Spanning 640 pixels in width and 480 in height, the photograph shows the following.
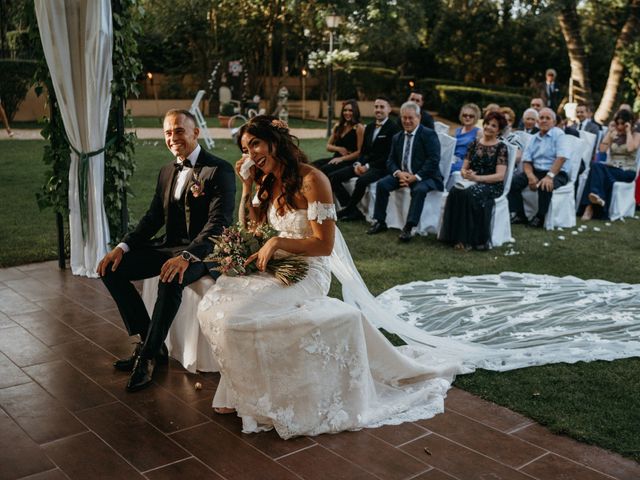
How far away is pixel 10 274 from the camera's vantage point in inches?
227

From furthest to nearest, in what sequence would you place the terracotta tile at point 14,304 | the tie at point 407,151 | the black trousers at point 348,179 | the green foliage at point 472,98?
Result: the green foliage at point 472,98
the black trousers at point 348,179
the tie at point 407,151
the terracotta tile at point 14,304

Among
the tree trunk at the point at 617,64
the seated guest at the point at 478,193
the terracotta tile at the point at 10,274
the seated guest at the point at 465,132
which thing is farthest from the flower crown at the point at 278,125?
the tree trunk at the point at 617,64

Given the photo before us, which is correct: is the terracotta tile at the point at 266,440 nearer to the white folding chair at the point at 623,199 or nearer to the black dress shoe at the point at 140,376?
the black dress shoe at the point at 140,376

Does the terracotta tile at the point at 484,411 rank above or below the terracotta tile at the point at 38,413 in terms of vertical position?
above

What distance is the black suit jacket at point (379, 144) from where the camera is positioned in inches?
322

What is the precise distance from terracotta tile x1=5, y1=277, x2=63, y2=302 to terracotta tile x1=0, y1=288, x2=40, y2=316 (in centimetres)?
5

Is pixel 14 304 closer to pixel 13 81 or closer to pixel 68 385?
pixel 68 385

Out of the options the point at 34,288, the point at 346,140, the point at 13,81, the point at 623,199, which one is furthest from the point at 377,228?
the point at 13,81

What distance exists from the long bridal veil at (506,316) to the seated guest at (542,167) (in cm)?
238

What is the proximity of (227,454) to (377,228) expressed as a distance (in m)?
4.85

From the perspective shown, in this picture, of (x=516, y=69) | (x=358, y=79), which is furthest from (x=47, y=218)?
(x=516, y=69)

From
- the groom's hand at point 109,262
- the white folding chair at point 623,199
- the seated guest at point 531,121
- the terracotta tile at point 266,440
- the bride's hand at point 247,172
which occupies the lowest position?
the terracotta tile at point 266,440

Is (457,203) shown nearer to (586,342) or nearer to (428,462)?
(586,342)

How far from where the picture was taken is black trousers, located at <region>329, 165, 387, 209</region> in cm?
816
